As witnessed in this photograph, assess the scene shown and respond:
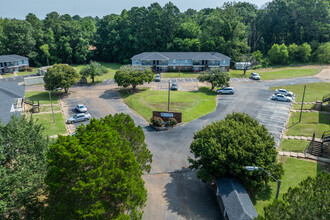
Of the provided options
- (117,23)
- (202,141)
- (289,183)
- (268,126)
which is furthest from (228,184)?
(117,23)

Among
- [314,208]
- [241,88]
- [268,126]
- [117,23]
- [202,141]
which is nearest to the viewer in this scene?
[314,208]

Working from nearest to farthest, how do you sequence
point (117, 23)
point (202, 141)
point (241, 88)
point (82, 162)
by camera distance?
point (82, 162) → point (202, 141) → point (241, 88) → point (117, 23)

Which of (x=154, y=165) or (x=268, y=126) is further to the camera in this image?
(x=268, y=126)

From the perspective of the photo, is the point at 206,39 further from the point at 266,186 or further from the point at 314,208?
the point at 314,208

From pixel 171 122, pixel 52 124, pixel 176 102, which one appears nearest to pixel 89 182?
pixel 171 122

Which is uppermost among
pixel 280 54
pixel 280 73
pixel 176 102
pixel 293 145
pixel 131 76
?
pixel 280 54

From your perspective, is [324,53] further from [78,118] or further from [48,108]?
[48,108]

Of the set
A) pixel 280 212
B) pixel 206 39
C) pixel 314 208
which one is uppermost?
pixel 206 39

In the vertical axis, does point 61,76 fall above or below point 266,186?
above
